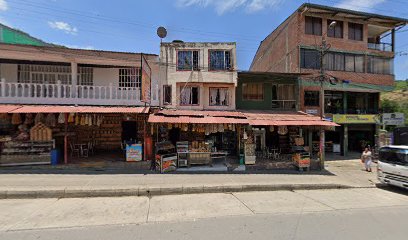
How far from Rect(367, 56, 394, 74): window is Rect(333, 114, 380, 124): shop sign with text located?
422cm

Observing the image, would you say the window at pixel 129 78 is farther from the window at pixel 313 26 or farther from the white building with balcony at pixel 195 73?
the window at pixel 313 26

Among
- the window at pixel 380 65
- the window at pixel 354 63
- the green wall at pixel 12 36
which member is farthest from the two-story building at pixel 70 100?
the window at pixel 380 65

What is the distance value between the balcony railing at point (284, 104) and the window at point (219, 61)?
16.8 ft

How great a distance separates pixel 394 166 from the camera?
10117mm

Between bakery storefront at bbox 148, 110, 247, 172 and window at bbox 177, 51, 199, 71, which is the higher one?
window at bbox 177, 51, 199, 71

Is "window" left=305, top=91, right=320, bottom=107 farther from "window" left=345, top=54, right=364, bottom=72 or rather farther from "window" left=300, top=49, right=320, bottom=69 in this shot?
"window" left=345, top=54, right=364, bottom=72

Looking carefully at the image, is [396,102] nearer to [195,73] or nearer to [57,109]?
[195,73]

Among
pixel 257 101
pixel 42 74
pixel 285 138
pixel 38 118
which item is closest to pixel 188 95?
pixel 257 101

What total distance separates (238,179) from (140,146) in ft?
18.5

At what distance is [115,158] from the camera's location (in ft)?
45.1

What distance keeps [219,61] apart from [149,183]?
10.3 meters

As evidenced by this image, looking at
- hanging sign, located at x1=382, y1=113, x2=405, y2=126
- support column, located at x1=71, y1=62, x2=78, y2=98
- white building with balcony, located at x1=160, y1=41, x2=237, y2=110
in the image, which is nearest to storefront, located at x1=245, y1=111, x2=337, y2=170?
white building with balcony, located at x1=160, y1=41, x2=237, y2=110

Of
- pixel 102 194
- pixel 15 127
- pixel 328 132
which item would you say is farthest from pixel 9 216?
pixel 328 132

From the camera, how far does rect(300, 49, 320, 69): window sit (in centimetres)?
1975
